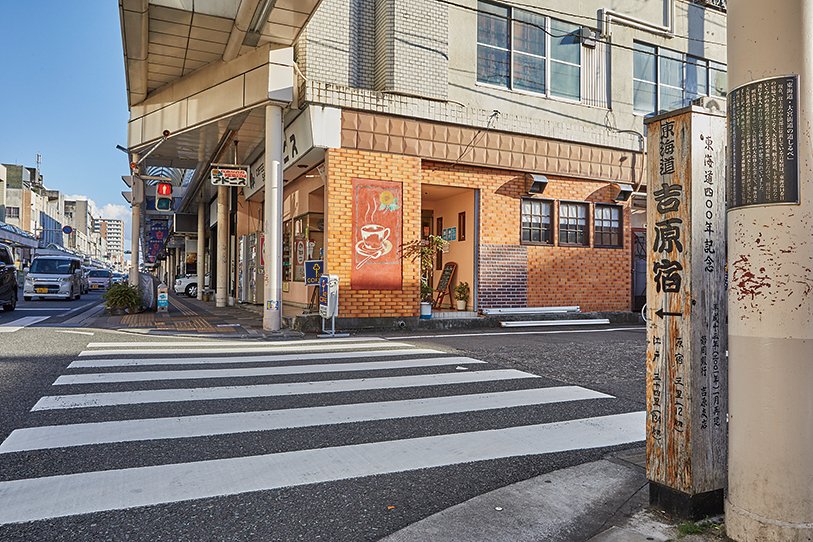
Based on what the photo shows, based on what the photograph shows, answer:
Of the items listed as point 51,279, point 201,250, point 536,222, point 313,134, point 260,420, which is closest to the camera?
point 260,420

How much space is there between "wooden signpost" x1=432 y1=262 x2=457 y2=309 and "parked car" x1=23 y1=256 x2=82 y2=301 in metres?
17.9

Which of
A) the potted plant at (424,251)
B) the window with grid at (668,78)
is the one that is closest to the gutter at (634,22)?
the window with grid at (668,78)

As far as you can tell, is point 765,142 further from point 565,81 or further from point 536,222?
→ point 565,81

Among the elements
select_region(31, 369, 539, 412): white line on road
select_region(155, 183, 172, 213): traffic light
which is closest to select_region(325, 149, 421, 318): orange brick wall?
select_region(31, 369, 539, 412): white line on road

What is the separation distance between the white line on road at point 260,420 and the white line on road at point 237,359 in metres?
2.90

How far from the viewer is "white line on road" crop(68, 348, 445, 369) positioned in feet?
24.5

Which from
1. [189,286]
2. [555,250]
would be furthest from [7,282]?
→ [555,250]

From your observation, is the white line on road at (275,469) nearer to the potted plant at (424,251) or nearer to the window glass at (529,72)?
the potted plant at (424,251)

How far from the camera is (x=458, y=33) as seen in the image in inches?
540

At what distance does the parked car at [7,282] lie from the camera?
16188 mm

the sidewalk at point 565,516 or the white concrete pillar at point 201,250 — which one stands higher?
the white concrete pillar at point 201,250

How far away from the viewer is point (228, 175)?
14320mm

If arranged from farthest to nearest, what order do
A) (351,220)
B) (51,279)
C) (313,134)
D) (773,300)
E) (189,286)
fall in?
(189,286), (51,279), (351,220), (313,134), (773,300)

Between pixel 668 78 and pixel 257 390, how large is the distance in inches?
648
